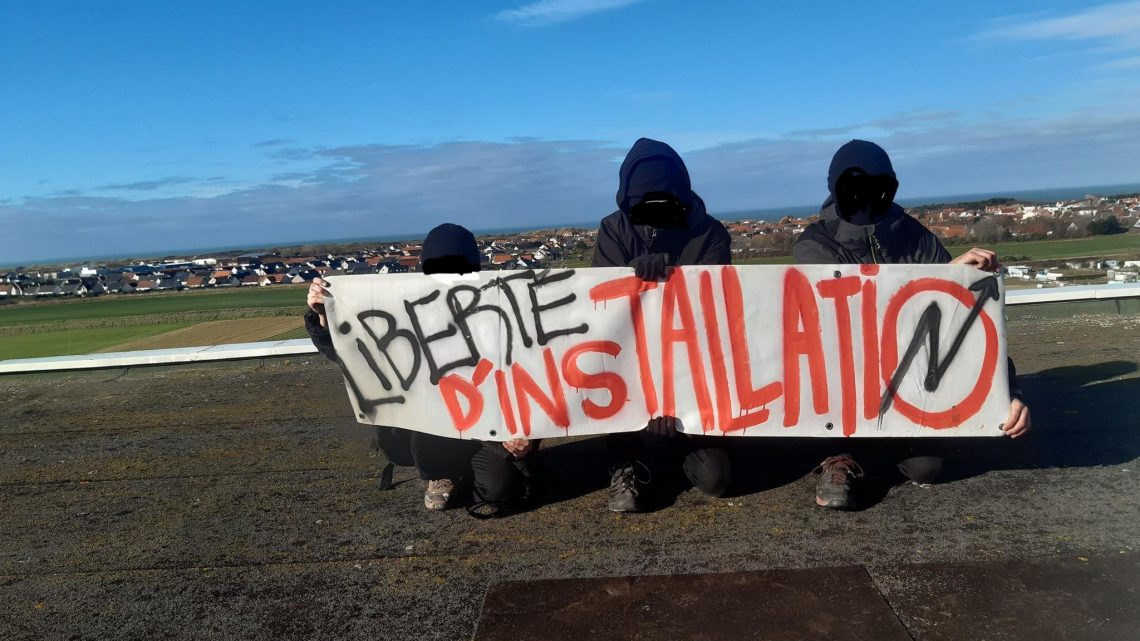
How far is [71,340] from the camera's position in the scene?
44.8 ft

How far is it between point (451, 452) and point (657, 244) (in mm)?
1606

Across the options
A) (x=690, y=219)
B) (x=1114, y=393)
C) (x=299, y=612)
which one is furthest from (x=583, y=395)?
(x=1114, y=393)

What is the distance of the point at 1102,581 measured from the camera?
300cm

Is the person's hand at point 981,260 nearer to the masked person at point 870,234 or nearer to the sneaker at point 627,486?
the masked person at point 870,234

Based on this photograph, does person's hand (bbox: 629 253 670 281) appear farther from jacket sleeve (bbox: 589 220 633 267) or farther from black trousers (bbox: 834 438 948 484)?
black trousers (bbox: 834 438 948 484)

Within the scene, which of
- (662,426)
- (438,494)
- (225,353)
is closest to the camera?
(662,426)

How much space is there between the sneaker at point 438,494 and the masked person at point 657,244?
2.85ft

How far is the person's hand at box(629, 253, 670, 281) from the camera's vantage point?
4133 millimetres

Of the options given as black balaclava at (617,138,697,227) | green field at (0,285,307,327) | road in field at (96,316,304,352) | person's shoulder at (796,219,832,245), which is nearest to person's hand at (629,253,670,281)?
black balaclava at (617,138,697,227)

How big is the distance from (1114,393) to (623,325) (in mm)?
3814

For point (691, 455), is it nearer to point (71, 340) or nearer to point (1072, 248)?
point (1072, 248)

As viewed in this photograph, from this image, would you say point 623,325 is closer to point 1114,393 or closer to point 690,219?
point 690,219

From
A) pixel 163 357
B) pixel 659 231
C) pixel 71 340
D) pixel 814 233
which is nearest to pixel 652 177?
pixel 659 231

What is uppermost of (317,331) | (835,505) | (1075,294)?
(317,331)
